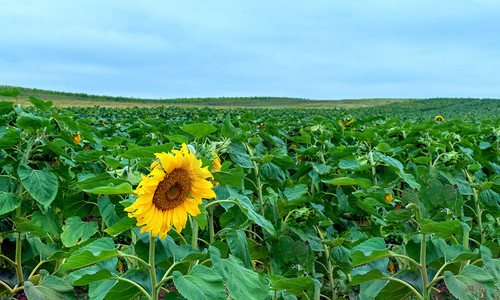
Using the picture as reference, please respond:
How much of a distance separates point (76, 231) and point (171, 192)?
4.72ft

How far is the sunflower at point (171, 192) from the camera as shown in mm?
1321

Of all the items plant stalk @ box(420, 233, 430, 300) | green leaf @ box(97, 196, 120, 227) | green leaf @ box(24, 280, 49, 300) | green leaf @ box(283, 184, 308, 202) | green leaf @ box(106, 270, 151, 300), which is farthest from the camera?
green leaf @ box(283, 184, 308, 202)

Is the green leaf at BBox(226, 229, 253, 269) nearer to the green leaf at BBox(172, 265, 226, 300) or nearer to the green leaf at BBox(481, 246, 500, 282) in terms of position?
the green leaf at BBox(172, 265, 226, 300)

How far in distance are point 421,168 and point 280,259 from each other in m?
1.81

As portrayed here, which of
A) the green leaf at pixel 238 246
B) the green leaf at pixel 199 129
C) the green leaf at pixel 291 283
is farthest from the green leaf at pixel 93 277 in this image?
the green leaf at pixel 291 283

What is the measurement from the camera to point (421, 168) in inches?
145

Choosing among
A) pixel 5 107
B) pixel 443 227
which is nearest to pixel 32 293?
pixel 5 107

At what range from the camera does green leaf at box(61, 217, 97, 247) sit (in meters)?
2.45

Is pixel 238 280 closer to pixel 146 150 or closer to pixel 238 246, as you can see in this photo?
pixel 238 246

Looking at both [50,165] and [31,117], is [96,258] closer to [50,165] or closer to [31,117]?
[31,117]

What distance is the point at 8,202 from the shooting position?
236cm

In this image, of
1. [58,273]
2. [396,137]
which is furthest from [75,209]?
[396,137]

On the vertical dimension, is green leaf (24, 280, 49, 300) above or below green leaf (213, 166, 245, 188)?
below

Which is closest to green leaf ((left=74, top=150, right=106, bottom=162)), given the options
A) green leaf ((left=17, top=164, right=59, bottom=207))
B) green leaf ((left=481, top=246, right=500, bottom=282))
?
green leaf ((left=17, top=164, right=59, bottom=207))
